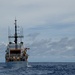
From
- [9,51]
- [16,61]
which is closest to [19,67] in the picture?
[16,61]

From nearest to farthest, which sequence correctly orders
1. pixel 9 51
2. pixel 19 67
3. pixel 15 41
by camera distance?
pixel 19 67 < pixel 9 51 < pixel 15 41

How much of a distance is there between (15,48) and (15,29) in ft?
41.4

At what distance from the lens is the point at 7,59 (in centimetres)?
12600

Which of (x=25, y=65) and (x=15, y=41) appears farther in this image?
(x=15, y=41)

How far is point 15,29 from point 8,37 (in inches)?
175

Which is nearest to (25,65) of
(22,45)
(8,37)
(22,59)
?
(22,59)

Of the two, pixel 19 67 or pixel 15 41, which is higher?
pixel 15 41


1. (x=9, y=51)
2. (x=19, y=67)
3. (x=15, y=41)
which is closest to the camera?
(x=19, y=67)

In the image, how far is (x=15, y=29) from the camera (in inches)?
5561

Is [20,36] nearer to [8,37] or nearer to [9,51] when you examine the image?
[8,37]

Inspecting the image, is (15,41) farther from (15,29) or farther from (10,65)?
(10,65)

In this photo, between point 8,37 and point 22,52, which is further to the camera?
point 8,37

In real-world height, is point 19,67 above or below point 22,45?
below

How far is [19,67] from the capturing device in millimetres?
119125
